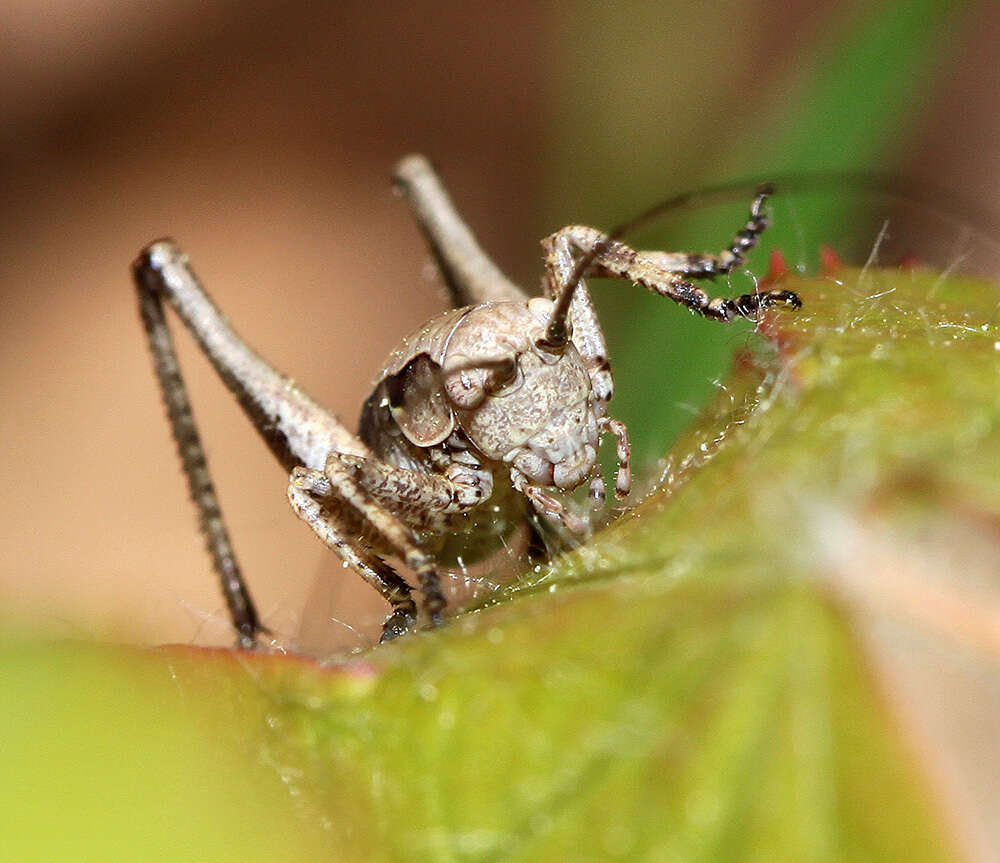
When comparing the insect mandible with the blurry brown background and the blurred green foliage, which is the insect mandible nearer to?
the blurred green foliage

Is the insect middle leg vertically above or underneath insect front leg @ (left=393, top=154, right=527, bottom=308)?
underneath

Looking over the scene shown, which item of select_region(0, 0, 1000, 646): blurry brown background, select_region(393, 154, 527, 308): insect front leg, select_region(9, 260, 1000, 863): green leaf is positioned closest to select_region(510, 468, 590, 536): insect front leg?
select_region(9, 260, 1000, 863): green leaf

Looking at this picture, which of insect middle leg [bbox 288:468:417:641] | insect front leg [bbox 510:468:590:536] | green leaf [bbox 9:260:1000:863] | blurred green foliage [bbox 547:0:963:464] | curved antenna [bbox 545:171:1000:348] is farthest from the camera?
blurred green foliage [bbox 547:0:963:464]

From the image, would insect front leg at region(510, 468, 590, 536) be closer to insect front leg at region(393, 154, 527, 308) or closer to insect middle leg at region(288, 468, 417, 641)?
insect middle leg at region(288, 468, 417, 641)

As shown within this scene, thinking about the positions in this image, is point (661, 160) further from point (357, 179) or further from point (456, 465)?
point (456, 465)

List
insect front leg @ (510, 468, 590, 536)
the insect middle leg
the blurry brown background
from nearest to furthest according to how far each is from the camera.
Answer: insect front leg @ (510, 468, 590, 536) → the insect middle leg → the blurry brown background

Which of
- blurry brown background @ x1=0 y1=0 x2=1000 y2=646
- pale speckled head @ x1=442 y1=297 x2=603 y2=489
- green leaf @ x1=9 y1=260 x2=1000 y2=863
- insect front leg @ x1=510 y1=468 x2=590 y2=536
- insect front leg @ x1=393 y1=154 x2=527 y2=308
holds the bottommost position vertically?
green leaf @ x1=9 y1=260 x2=1000 y2=863

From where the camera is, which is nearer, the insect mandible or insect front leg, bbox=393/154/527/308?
the insect mandible
